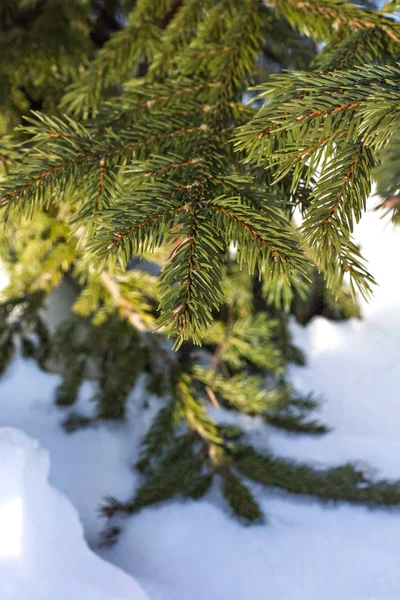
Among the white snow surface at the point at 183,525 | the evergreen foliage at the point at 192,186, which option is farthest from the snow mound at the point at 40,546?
the evergreen foliage at the point at 192,186

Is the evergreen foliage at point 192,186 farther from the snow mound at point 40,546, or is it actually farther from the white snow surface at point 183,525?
the snow mound at point 40,546

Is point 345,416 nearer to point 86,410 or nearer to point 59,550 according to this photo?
point 86,410

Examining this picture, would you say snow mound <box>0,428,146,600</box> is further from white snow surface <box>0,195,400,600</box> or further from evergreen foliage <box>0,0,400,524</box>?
evergreen foliage <box>0,0,400,524</box>

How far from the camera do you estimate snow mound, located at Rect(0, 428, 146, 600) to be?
2.16 ft

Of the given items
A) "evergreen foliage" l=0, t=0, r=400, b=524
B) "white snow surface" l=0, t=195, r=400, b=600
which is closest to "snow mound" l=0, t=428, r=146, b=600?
"white snow surface" l=0, t=195, r=400, b=600

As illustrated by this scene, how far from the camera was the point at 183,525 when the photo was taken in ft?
3.55

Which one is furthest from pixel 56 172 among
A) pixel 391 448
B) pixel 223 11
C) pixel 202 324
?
pixel 391 448

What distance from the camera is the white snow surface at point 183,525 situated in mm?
748

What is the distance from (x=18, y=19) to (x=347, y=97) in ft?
4.49

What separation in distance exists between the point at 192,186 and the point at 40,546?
0.65 meters

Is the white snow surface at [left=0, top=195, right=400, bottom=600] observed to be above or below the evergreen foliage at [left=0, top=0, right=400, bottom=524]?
below

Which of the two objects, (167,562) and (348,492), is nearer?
(167,562)

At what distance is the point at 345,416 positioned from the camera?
5.65ft

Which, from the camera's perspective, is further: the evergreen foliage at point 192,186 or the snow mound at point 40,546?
the snow mound at point 40,546
